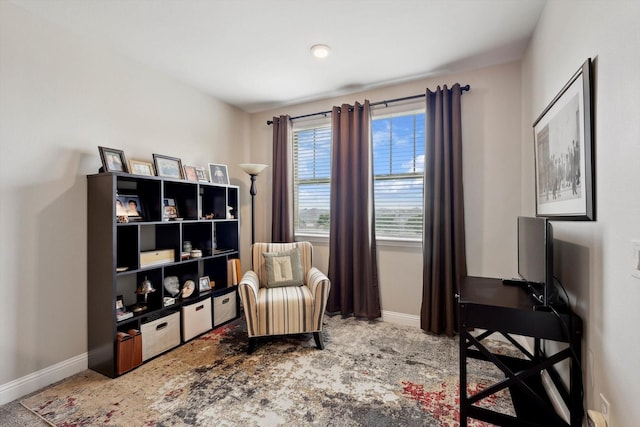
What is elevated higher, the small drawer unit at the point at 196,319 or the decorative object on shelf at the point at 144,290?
the decorative object on shelf at the point at 144,290

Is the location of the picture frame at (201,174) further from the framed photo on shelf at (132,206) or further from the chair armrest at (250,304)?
the chair armrest at (250,304)

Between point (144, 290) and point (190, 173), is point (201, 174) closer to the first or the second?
point (190, 173)

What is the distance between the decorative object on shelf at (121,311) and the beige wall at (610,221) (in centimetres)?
281

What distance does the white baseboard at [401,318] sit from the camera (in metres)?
2.95

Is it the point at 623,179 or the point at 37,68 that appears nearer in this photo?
the point at 623,179

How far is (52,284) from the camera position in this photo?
2.05 meters

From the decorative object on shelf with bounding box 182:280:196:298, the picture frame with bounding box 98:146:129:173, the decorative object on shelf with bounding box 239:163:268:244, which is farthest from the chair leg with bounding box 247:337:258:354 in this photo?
the picture frame with bounding box 98:146:129:173

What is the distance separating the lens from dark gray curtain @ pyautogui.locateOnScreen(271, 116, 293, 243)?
3.51 metres

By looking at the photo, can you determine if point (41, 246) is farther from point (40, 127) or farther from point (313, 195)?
point (313, 195)

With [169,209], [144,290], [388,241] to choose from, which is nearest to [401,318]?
[388,241]

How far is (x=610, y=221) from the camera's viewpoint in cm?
114

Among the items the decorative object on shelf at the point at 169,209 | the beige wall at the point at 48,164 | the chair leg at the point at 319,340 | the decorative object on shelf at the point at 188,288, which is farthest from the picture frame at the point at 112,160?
the chair leg at the point at 319,340

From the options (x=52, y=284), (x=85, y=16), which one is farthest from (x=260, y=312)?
(x=85, y=16)

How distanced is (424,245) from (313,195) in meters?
1.45
